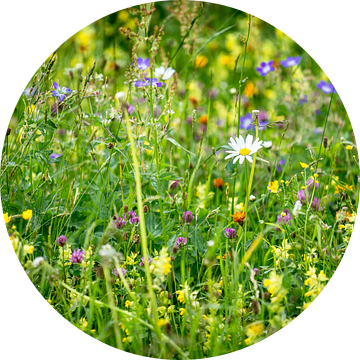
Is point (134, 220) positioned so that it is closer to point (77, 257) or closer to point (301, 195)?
point (77, 257)

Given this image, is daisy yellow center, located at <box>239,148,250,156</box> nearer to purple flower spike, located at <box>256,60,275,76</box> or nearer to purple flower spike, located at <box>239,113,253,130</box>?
purple flower spike, located at <box>239,113,253,130</box>

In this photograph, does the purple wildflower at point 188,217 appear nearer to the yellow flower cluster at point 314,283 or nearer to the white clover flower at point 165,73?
the yellow flower cluster at point 314,283

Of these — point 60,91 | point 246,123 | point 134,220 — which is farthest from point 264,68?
point 134,220

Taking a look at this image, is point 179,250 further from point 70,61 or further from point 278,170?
point 70,61

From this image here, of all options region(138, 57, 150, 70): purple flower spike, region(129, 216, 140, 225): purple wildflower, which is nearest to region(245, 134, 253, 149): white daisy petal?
region(129, 216, 140, 225): purple wildflower

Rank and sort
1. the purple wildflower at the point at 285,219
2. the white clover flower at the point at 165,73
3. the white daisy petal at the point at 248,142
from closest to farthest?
1. the white daisy petal at the point at 248,142
2. the purple wildflower at the point at 285,219
3. the white clover flower at the point at 165,73

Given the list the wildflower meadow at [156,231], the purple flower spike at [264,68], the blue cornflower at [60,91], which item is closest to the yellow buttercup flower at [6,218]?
the wildflower meadow at [156,231]

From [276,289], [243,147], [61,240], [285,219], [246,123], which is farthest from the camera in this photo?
[246,123]

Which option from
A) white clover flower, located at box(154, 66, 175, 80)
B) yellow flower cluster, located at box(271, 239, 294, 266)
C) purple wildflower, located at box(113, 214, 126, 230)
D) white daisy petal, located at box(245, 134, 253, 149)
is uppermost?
white clover flower, located at box(154, 66, 175, 80)

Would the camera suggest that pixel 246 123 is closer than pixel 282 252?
No

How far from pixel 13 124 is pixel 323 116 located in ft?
6.04

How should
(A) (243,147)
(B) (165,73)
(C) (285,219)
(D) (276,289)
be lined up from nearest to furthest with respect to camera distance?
(D) (276,289) → (A) (243,147) → (C) (285,219) → (B) (165,73)

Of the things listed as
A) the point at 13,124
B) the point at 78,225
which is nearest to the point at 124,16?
the point at 13,124

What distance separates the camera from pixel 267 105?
2.86 m
